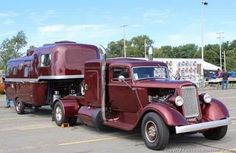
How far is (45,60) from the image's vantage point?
56.9 ft

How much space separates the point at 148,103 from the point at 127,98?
798 millimetres

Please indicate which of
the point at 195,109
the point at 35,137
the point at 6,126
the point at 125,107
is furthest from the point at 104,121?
the point at 6,126

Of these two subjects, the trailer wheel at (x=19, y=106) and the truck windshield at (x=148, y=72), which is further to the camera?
the trailer wheel at (x=19, y=106)


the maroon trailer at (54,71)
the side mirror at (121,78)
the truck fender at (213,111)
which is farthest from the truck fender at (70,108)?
the truck fender at (213,111)

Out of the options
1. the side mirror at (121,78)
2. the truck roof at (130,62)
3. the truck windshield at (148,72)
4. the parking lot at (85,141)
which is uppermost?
the truck roof at (130,62)

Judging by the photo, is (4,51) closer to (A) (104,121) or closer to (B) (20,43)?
(B) (20,43)

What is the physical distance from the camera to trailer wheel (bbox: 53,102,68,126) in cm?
1478

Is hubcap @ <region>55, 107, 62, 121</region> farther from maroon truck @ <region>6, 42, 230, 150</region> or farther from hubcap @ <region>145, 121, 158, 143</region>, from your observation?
hubcap @ <region>145, 121, 158, 143</region>

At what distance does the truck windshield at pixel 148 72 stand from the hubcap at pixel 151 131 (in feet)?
5.16

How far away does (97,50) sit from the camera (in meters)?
18.0

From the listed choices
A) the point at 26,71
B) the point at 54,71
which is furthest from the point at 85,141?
the point at 26,71

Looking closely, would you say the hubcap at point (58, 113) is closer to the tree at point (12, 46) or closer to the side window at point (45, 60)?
the side window at point (45, 60)

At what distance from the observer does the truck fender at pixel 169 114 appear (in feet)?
32.8

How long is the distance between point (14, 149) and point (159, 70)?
4301 millimetres
